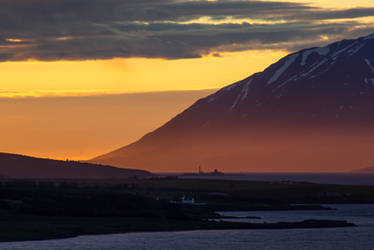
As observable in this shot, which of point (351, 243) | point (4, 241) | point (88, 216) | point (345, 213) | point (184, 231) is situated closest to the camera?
point (4, 241)

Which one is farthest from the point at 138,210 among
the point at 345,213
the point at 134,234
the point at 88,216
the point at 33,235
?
the point at 345,213

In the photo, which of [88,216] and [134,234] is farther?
[88,216]

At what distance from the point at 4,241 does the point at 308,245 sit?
28029mm

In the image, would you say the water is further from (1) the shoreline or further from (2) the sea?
(1) the shoreline

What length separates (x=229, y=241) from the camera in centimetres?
10794

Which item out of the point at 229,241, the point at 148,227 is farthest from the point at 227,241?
the point at 148,227

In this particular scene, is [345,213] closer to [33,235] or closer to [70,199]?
[70,199]

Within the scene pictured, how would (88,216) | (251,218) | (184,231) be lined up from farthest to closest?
(251,218) → (88,216) → (184,231)

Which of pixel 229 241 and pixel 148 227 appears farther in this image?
pixel 148 227

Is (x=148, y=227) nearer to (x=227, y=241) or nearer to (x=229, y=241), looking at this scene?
(x=227, y=241)

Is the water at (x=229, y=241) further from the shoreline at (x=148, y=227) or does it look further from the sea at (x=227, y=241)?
the shoreline at (x=148, y=227)

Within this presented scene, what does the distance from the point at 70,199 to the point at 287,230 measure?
27277 millimetres

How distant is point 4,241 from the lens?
334 feet

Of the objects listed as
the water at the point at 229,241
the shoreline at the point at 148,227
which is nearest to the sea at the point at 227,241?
the water at the point at 229,241
